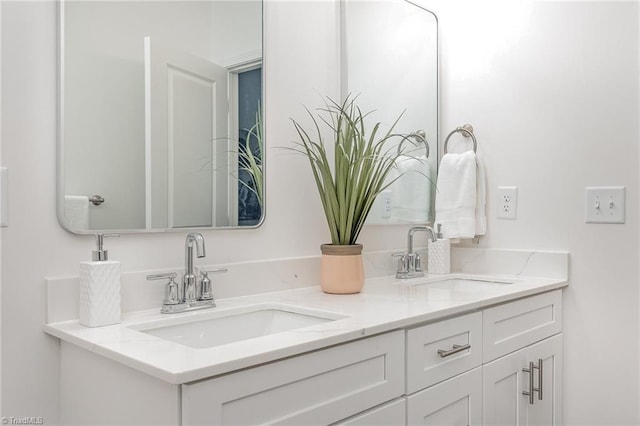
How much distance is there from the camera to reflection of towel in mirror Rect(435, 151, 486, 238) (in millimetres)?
1880

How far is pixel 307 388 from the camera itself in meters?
0.94

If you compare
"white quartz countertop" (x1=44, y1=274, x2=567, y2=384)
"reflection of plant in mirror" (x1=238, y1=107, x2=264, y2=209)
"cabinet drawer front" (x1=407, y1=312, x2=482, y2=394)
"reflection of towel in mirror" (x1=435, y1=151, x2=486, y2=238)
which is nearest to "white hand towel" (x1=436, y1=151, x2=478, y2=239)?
"reflection of towel in mirror" (x1=435, y1=151, x2=486, y2=238)

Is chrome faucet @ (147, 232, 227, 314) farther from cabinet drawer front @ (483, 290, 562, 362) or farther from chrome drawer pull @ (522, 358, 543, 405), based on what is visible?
chrome drawer pull @ (522, 358, 543, 405)

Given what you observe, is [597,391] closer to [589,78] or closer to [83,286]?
[589,78]

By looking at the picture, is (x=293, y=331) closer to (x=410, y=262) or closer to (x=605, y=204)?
(x=410, y=262)

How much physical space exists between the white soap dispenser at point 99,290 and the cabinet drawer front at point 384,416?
49cm

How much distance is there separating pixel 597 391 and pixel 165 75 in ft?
5.11

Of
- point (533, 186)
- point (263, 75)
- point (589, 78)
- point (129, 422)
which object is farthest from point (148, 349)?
point (589, 78)

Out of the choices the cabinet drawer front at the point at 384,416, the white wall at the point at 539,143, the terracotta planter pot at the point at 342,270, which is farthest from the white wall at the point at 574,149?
the cabinet drawer front at the point at 384,416

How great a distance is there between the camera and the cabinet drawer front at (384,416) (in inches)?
40.1

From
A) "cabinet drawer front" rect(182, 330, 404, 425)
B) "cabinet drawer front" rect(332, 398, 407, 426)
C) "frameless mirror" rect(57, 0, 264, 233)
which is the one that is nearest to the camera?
"cabinet drawer front" rect(182, 330, 404, 425)

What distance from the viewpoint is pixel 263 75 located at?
150 cm

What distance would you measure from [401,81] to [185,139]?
0.93m

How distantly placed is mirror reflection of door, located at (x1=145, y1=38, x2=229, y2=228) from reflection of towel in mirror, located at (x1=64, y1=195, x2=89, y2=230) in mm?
144
